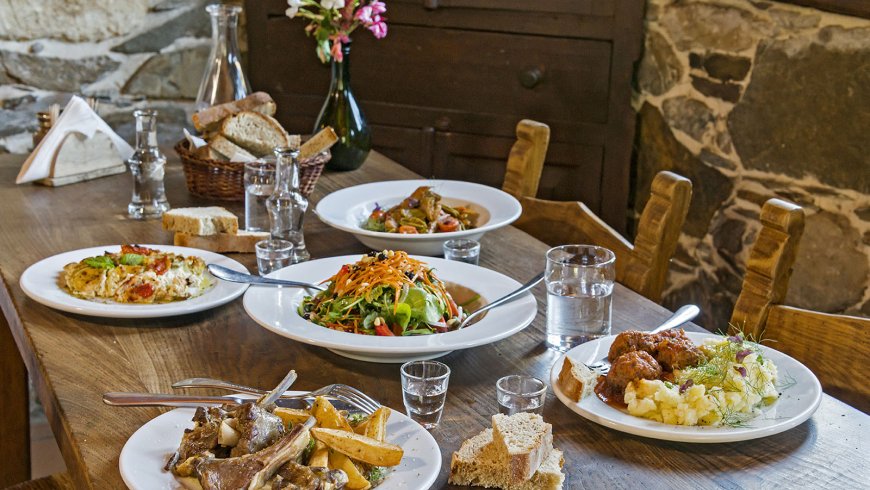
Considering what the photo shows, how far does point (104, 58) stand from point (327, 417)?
2586mm

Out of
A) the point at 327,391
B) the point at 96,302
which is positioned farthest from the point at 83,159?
the point at 327,391

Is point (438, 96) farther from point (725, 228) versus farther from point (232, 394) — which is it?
point (232, 394)

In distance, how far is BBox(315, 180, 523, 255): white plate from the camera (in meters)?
1.90

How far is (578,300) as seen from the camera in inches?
57.5

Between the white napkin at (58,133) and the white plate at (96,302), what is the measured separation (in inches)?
24.6

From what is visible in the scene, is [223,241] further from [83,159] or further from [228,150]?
[83,159]

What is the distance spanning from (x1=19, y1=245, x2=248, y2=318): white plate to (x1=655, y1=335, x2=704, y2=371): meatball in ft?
2.31

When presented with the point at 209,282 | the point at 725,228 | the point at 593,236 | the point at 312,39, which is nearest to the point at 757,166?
the point at 725,228

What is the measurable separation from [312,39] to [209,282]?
2082 mm

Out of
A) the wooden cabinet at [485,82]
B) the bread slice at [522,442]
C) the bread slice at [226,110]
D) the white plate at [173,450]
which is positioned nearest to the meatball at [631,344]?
the bread slice at [522,442]

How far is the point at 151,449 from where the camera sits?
1.06 m

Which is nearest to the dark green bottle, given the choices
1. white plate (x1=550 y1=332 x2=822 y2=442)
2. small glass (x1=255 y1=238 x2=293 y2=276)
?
small glass (x1=255 y1=238 x2=293 y2=276)

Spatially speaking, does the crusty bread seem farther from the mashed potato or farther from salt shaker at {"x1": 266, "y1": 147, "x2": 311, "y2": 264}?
the mashed potato

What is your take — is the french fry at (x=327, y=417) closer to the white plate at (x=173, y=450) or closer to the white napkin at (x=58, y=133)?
the white plate at (x=173, y=450)
